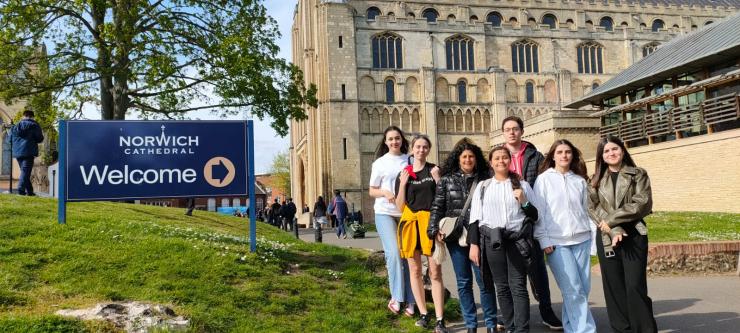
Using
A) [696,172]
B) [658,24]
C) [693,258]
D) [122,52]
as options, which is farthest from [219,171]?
[658,24]

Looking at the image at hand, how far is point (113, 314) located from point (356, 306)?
249 centimetres

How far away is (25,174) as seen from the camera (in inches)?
460

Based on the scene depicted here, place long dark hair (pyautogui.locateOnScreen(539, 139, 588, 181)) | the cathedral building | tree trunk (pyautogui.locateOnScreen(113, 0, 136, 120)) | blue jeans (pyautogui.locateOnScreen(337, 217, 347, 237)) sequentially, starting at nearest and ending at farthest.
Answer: long dark hair (pyautogui.locateOnScreen(539, 139, 588, 181)) < tree trunk (pyautogui.locateOnScreen(113, 0, 136, 120)) < blue jeans (pyautogui.locateOnScreen(337, 217, 347, 237)) < the cathedral building

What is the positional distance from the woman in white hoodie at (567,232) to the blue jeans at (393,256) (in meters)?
1.56

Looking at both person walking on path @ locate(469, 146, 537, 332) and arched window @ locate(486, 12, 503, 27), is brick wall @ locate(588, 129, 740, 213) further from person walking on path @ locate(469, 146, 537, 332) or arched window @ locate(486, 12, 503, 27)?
arched window @ locate(486, 12, 503, 27)

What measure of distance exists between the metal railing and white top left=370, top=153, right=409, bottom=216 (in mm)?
16937

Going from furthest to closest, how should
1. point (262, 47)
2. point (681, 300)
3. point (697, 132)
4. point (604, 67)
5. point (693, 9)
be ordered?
point (693, 9) < point (604, 67) < point (697, 132) < point (262, 47) < point (681, 300)

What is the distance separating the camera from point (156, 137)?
7500mm

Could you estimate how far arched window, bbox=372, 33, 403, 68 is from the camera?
1711 inches

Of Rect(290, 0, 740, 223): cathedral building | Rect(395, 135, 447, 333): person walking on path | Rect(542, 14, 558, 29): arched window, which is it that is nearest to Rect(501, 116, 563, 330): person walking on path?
Rect(395, 135, 447, 333): person walking on path

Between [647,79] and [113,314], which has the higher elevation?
[647,79]

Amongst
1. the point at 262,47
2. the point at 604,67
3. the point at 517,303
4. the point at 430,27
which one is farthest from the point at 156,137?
the point at 604,67

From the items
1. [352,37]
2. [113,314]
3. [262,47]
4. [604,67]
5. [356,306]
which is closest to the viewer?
[113,314]

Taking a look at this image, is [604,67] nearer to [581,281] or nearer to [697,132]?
[697,132]
